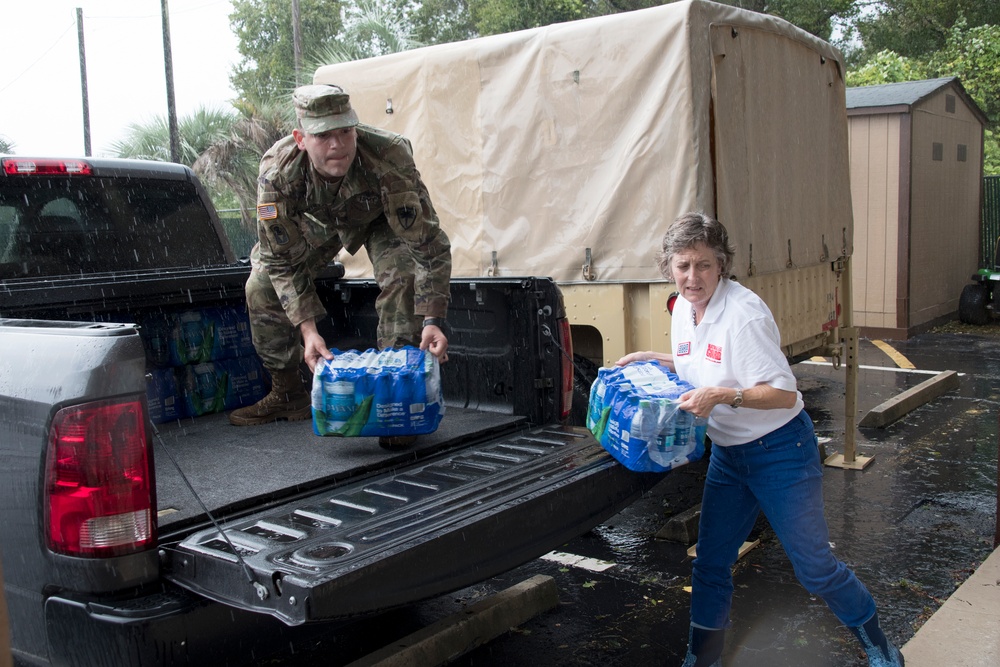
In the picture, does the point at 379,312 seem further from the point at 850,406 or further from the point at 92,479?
the point at 850,406

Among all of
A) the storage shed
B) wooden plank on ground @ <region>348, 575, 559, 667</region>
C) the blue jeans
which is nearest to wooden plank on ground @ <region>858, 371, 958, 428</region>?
the storage shed

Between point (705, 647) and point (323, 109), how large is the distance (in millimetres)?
2530

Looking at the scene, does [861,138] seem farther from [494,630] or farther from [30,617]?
[30,617]

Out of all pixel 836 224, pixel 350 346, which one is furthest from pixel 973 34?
pixel 350 346

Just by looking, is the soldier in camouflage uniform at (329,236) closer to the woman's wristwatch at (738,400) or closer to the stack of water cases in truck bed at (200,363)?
the stack of water cases in truck bed at (200,363)

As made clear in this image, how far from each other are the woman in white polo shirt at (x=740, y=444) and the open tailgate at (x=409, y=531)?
13.5 inches

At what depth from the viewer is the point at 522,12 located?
2588 centimetres

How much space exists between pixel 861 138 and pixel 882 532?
8.73 m

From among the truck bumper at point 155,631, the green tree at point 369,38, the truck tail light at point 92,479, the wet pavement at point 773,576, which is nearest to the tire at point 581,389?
the wet pavement at point 773,576

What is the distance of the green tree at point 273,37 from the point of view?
31688 mm

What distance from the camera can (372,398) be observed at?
3.41m

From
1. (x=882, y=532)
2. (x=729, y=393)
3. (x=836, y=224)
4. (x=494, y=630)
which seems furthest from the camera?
(x=836, y=224)

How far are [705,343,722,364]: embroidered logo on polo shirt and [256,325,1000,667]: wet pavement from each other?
133 cm

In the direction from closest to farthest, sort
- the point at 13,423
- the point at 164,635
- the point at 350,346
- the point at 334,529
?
1. the point at 164,635
2. the point at 13,423
3. the point at 334,529
4. the point at 350,346
